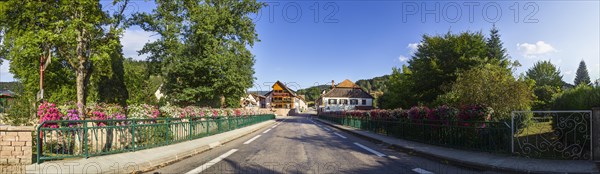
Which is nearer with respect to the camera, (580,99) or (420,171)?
(420,171)

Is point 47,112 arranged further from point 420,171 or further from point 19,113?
point 420,171

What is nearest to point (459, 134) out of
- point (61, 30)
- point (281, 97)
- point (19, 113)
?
point (61, 30)

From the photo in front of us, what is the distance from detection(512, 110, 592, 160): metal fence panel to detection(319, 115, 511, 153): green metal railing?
14.2 inches

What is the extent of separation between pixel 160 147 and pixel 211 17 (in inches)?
820

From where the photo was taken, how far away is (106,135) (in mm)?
9414

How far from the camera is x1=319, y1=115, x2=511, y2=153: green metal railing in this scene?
956cm

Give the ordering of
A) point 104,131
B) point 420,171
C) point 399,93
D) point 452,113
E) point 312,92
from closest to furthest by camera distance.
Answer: point 420,171 → point 104,131 → point 452,113 → point 399,93 → point 312,92

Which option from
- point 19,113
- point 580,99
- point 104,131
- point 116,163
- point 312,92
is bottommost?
point 116,163

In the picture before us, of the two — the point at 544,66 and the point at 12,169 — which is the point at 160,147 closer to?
the point at 12,169

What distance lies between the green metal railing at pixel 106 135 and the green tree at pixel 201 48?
13182 mm

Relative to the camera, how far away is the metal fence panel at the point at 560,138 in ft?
27.6

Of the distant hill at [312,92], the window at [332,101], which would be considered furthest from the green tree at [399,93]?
the distant hill at [312,92]

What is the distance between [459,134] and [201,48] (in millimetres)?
25492

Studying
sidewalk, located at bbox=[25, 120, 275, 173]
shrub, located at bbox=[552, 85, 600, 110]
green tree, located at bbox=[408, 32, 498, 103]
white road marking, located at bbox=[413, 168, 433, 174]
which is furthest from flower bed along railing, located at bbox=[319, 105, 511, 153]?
green tree, located at bbox=[408, 32, 498, 103]
